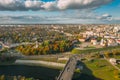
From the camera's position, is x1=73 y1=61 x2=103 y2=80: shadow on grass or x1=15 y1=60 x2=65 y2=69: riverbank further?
x1=15 y1=60 x2=65 y2=69: riverbank

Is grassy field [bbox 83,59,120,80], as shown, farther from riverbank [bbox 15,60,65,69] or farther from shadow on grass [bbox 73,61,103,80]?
riverbank [bbox 15,60,65,69]

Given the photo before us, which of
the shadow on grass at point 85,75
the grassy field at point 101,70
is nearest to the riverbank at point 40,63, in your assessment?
the grassy field at point 101,70

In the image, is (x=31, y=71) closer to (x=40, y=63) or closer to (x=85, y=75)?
(x=40, y=63)

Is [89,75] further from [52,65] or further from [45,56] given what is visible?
[45,56]

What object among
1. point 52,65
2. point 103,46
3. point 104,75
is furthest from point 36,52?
point 103,46

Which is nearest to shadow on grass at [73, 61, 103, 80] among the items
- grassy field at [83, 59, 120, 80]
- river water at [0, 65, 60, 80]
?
grassy field at [83, 59, 120, 80]

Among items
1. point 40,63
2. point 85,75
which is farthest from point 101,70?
point 40,63

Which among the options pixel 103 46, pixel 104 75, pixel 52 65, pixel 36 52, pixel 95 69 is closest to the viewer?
pixel 104 75

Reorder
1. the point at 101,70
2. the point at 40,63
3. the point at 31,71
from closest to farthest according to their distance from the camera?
the point at 31,71
the point at 101,70
the point at 40,63

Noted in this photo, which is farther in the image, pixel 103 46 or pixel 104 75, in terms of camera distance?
pixel 103 46
